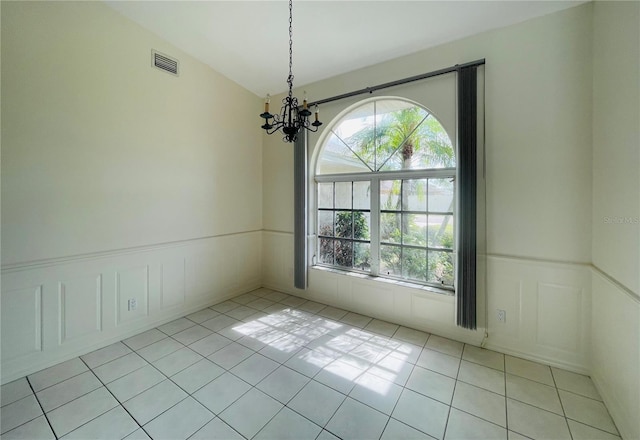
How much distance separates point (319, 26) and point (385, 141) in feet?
4.68

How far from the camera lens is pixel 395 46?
2.78 m

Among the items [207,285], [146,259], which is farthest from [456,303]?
[146,259]

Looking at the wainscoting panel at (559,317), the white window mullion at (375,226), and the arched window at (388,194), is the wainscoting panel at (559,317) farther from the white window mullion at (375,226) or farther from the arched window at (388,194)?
the white window mullion at (375,226)

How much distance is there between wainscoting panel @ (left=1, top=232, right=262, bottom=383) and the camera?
212 centimetres

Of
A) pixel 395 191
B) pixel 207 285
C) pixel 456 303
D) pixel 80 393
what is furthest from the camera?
pixel 207 285

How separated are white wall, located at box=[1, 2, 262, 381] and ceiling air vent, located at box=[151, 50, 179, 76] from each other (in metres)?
0.06

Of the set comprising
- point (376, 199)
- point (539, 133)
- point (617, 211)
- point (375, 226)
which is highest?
point (539, 133)

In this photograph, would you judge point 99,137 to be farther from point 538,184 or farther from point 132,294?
point 538,184

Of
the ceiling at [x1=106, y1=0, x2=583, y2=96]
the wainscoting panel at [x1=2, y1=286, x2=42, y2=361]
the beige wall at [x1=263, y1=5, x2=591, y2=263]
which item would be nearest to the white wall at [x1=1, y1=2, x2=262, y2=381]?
the wainscoting panel at [x1=2, y1=286, x2=42, y2=361]

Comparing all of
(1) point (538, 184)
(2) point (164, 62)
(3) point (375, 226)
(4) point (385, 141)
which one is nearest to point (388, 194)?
(3) point (375, 226)

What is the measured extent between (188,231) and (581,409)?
4.05 m

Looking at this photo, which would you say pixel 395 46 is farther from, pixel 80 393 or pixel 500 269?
pixel 80 393

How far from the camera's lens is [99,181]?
2531mm

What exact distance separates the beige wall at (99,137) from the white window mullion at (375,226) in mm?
2163
